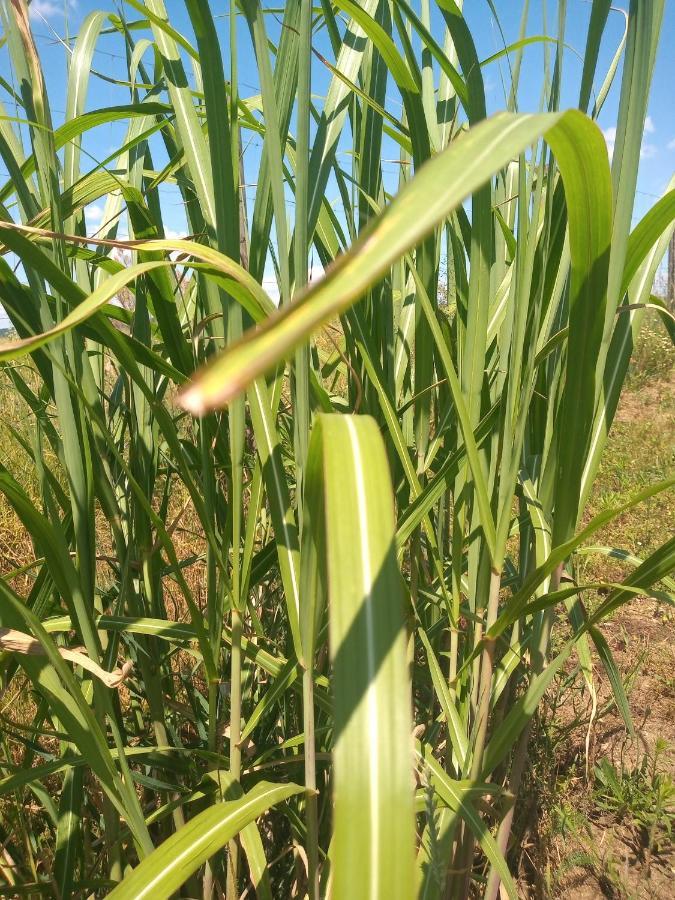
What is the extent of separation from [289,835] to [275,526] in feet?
1.74

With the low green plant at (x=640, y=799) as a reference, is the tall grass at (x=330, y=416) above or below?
above

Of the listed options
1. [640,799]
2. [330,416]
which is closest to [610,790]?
[640,799]

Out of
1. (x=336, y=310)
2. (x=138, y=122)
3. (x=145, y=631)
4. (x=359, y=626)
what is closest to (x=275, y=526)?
(x=145, y=631)

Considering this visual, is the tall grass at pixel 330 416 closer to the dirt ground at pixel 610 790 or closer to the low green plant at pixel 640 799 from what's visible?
the dirt ground at pixel 610 790

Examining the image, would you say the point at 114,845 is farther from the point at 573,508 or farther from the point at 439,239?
the point at 439,239

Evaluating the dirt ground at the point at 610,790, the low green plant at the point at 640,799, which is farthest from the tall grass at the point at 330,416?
the low green plant at the point at 640,799

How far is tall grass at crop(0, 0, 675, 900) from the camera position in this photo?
0.24 m

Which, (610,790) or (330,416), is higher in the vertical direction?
(330,416)

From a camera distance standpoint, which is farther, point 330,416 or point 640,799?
point 640,799

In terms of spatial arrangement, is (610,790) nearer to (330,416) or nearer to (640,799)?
(640,799)

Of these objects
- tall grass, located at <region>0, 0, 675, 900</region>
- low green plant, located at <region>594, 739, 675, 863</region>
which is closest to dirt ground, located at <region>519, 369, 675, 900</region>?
low green plant, located at <region>594, 739, 675, 863</region>

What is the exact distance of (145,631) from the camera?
0.55 m

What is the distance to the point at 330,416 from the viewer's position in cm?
30

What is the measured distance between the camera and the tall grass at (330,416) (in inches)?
9.4
